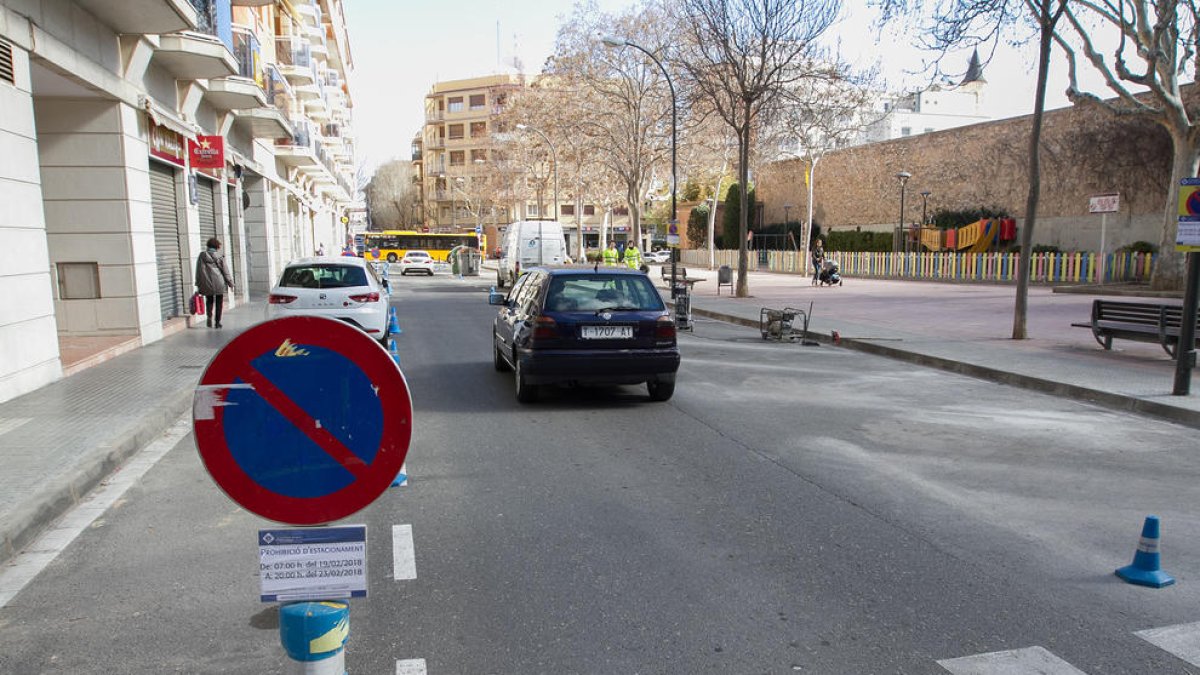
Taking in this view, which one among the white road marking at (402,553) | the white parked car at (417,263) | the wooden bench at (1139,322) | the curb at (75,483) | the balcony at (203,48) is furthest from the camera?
the white parked car at (417,263)

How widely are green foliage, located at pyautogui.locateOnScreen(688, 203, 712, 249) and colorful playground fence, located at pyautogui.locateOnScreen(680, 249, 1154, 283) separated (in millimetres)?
18322

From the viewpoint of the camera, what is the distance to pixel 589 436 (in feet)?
24.1

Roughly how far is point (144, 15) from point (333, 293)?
15.7 feet

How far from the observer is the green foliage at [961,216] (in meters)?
36.7

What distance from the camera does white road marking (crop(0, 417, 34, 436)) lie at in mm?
7008

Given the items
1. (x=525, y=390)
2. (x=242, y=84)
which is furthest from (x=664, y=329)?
(x=242, y=84)

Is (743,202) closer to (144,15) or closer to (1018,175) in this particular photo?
(144,15)

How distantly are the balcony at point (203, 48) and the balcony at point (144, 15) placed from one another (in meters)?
1.25

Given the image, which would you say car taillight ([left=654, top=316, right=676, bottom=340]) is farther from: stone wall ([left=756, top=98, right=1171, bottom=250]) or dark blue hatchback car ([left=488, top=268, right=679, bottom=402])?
stone wall ([left=756, top=98, right=1171, bottom=250])

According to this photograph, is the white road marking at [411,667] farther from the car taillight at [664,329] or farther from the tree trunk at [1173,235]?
the tree trunk at [1173,235]

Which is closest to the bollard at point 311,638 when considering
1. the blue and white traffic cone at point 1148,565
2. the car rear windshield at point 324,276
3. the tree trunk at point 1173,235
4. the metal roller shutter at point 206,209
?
the blue and white traffic cone at point 1148,565

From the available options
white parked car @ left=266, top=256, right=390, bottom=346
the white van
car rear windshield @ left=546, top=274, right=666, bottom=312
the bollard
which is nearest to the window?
white parked car @ left=266, top=256, right=390, bottom=346

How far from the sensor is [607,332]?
331 inches

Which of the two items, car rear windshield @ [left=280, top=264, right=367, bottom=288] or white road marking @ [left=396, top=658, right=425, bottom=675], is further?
car rear windshield @ [left=280, top=264, right=367, bottom=288]
